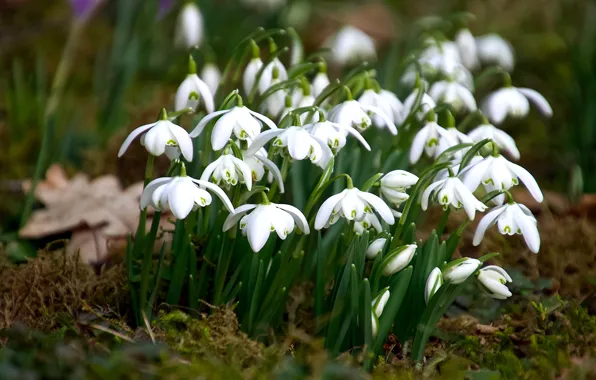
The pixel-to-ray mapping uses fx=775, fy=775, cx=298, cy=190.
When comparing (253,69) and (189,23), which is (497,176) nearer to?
(253,69)

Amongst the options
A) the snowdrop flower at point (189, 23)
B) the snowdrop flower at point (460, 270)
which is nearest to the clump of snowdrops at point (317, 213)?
the snowdrop flower at point (460, 270)

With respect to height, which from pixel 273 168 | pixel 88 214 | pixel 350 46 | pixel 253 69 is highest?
pixel 350 46

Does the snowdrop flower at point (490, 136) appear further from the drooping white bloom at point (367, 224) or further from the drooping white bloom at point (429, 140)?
the drooping white bloom at point (367, 224)

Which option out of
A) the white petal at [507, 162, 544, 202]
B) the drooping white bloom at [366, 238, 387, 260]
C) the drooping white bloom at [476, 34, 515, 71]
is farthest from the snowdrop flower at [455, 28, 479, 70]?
the drooping white bloom at [366, 238, 387, 260]

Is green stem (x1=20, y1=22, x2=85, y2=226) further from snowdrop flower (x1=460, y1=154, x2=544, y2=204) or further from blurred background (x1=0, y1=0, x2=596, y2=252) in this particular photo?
snowdrop flower (x1=460, y1=154, x2=544, y2=204)

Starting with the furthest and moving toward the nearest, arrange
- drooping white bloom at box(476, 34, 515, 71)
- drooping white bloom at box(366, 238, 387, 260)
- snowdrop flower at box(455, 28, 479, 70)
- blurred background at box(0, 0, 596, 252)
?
blurred background at box(0, 0, 596, 252) → drooping white bloom at box(476, 34, 515, 71) → snowdrop flower at box(455, 28, 479, 70) → drooping white bloom at box(366, 238, 387, 260)

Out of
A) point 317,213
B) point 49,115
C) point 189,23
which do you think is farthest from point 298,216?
point 49,115
